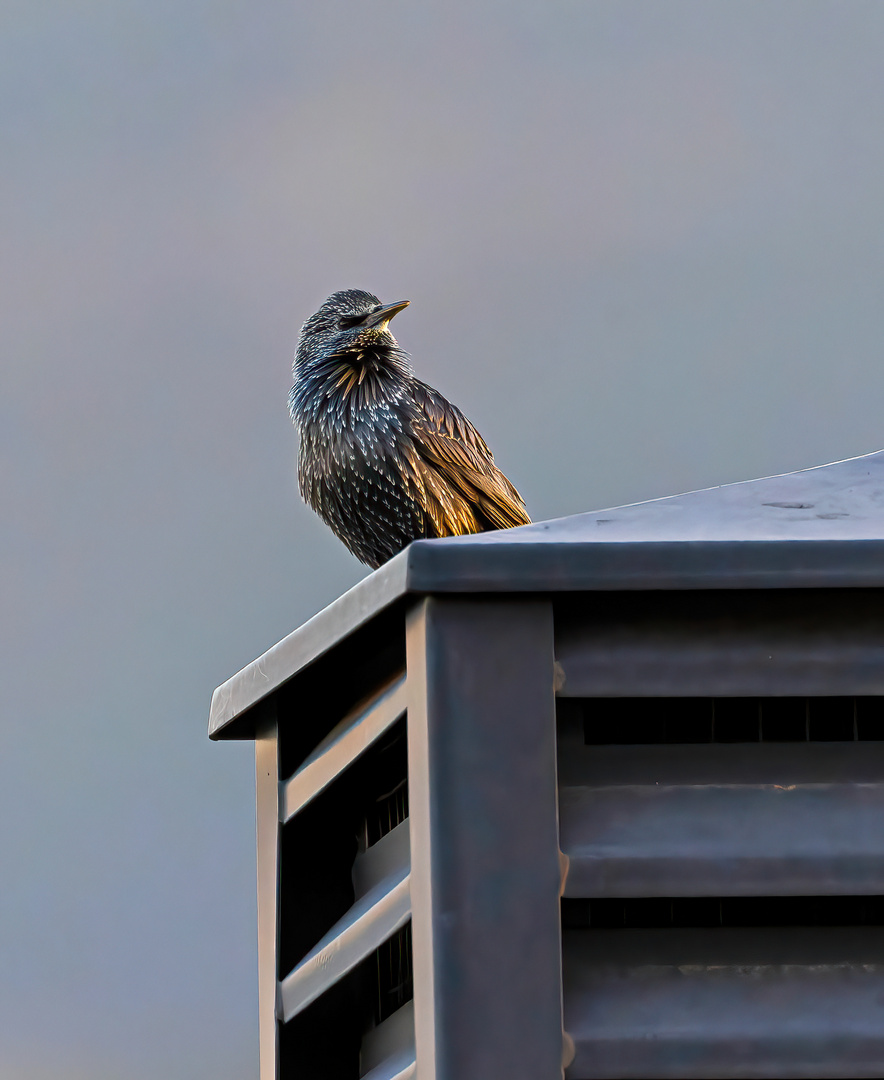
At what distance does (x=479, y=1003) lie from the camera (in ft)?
6.63

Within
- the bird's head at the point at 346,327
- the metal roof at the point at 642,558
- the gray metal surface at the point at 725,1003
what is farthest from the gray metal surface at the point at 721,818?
the bird's head at the point at 346,327

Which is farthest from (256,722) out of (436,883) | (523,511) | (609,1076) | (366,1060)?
(523,511)

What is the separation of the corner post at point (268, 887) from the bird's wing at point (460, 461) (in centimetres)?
316

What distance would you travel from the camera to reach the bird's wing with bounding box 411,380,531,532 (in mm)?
6113

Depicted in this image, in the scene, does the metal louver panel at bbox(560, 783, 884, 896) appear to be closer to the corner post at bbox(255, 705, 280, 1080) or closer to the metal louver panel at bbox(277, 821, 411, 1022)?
the metal louver panel at bbox(277, 821, 411, 1022)

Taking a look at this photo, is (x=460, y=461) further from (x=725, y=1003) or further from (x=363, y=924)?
(x=725, y=1003)

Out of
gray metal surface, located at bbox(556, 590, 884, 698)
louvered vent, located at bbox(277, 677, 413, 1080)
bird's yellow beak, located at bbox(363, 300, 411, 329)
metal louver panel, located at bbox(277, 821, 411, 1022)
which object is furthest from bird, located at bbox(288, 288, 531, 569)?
gray metal surface, located at bbox(556, 590, 884, 698)

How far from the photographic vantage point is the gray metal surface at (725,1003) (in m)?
2.05

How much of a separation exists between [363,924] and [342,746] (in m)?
0.31

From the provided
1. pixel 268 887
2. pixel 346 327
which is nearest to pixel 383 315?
pixel 346 327

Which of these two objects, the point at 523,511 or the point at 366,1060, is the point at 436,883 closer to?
the point at 366,1060

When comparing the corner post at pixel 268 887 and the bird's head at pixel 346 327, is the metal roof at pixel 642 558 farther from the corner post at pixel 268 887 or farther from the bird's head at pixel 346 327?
the bird's head at pixel 346 327

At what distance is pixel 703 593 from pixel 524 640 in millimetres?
270

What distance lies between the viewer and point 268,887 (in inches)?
113
